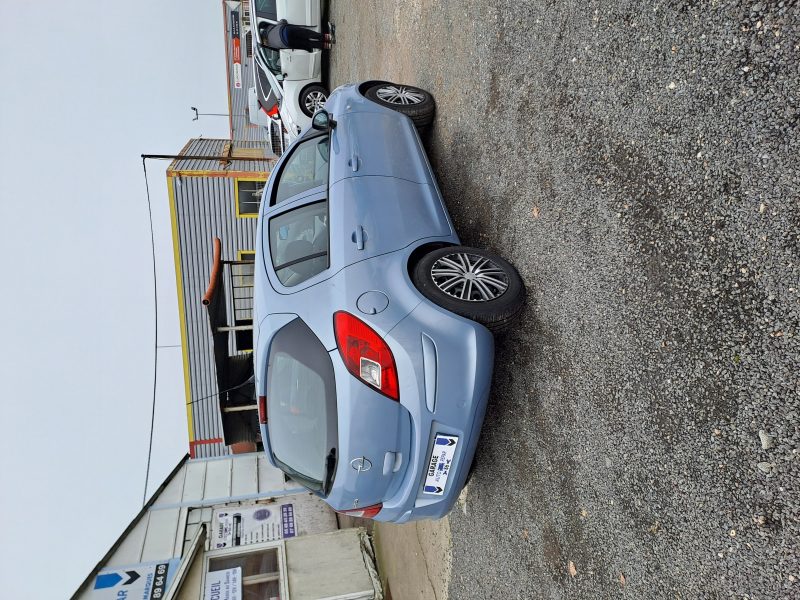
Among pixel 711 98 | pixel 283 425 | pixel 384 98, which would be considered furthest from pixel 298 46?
pixel 711 98

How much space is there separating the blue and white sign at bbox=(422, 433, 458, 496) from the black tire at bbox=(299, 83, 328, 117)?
8.32 metres

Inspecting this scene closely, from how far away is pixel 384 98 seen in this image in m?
4.92

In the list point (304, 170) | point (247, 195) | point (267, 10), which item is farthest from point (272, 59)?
point (304, 170)

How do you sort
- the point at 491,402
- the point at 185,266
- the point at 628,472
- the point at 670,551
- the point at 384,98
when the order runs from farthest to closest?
the point at 185,266 → the point at 384,98 → the point at 491,402 → the point at 628,472 → the point at 670,551

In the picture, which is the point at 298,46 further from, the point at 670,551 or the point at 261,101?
the point at 670,551

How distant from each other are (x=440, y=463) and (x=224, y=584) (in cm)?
597

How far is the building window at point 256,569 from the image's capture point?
744cm

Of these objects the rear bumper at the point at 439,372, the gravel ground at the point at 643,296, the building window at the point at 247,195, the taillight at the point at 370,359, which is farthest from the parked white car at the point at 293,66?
the rear bumper at the point at 439,372

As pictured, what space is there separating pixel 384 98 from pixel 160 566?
322 inches

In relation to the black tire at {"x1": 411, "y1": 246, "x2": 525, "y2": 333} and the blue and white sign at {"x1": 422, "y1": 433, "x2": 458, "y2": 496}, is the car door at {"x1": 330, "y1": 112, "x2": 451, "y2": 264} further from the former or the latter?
the blue and white sign at {"x1": 422, "y1": 433, "x2": 458, "y2": 496}

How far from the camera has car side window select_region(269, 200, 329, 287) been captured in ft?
11.9

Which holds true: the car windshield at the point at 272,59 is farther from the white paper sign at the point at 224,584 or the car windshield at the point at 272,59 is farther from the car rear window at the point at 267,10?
the white paper sign at the point at 224,584

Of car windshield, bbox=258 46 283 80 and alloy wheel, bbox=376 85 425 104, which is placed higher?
alloy wheel, bbox=376 85 425 104

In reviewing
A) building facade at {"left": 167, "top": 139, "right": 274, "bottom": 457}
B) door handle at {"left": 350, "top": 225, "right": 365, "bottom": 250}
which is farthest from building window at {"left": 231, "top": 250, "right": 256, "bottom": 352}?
door handle at {"left": 350, "top": 225, "right": 365, "bottom": 250}
